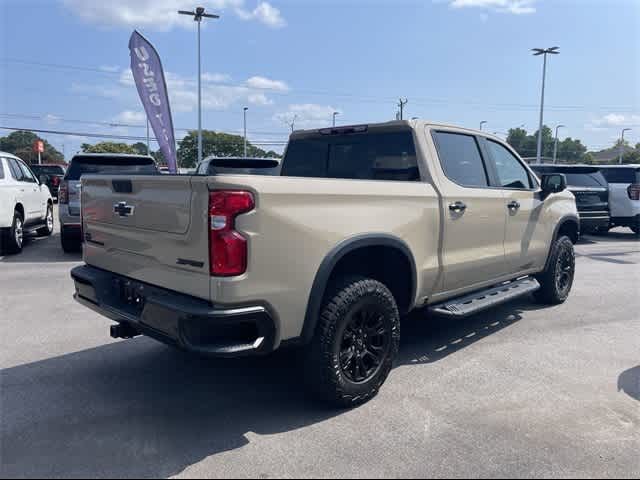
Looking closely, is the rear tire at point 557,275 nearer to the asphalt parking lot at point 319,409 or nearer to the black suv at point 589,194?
the asphalt parking lot at point 319,409

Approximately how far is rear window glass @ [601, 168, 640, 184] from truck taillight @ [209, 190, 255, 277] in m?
12.5

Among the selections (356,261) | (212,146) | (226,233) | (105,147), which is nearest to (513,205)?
(356,261)

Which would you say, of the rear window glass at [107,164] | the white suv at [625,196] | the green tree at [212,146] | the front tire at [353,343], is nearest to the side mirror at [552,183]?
the front tire at [353,343]

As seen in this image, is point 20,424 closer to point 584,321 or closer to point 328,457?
point 328,457

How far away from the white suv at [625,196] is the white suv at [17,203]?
42.0 feet

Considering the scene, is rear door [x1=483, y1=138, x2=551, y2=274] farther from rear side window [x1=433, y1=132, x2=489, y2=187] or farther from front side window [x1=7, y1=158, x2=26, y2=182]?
front side window [x1=7, y1=158, x2=26, y2=182]

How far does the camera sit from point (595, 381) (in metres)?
3.87

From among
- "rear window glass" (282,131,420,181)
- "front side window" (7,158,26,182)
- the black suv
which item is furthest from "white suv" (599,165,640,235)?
"front side window" (7,158,26,182)

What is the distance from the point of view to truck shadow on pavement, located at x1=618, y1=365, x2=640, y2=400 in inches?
Result: 145

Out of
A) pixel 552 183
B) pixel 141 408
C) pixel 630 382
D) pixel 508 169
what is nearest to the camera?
pixel 141 408

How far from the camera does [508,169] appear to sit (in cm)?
510

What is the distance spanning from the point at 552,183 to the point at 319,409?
11.7 ft

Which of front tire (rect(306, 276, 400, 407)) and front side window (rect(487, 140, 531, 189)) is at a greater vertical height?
front side window (rect(487, 140, 531, 189))

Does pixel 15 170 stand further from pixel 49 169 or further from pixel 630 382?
pixel 49 169
